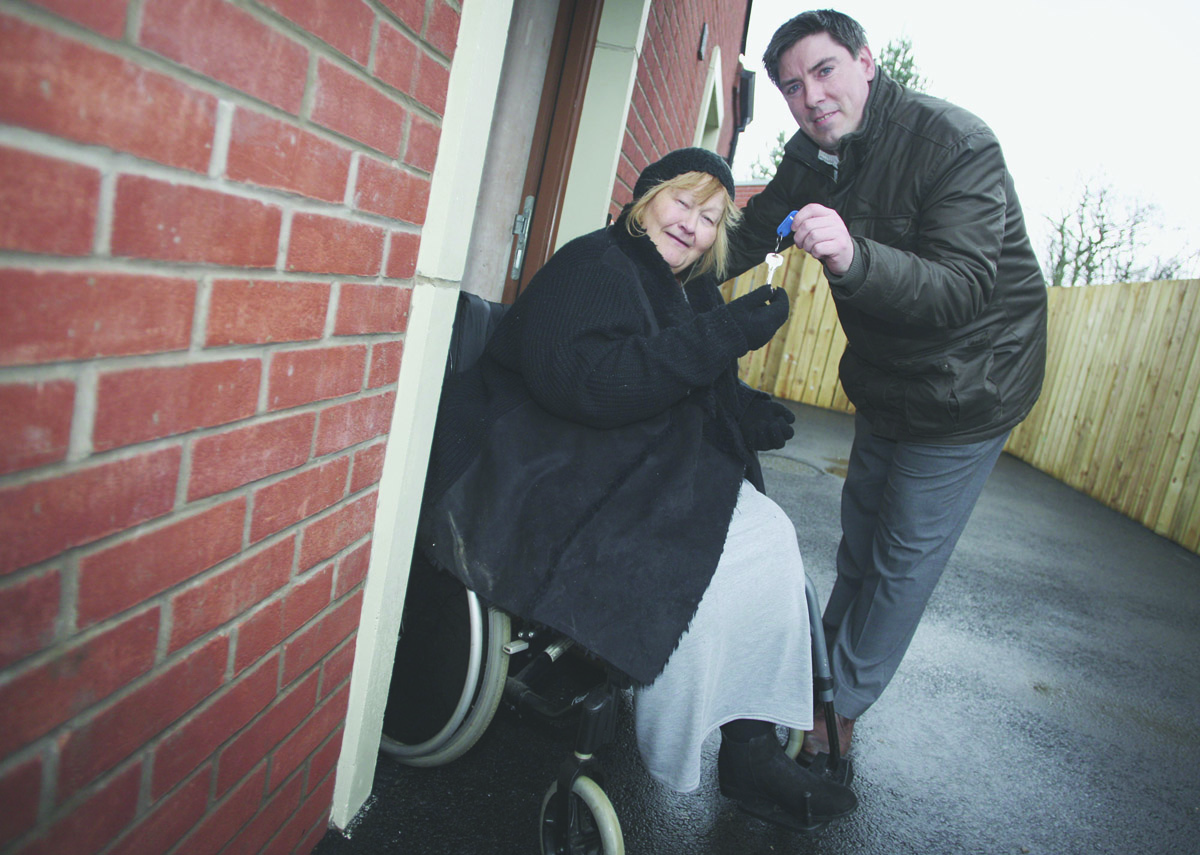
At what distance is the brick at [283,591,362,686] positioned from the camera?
3.95 feet

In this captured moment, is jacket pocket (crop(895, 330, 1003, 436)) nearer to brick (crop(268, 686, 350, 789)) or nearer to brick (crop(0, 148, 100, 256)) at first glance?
brick (crop(268, 686, 350, 789))

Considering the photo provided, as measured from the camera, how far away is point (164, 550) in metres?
0.84

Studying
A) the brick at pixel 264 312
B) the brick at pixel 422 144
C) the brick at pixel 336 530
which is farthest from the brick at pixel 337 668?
the brick at pixel 422 144

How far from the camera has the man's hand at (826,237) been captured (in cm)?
171

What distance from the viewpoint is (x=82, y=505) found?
27.8 inches

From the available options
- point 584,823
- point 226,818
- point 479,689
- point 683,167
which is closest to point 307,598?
point 226,818

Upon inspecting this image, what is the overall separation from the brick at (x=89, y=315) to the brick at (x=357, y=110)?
1.03 feet

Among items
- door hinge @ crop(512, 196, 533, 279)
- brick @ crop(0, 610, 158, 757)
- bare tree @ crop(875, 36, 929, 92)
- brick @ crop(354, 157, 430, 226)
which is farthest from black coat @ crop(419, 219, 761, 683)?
bare tree @ crop(875, 36, 929, 92)

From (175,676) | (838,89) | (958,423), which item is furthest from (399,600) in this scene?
(838,89)

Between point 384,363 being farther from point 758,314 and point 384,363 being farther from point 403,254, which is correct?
point 758,314

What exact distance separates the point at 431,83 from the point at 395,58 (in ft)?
0.37

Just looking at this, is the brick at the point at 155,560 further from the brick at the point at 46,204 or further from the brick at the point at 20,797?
the brick at the point at 46,204

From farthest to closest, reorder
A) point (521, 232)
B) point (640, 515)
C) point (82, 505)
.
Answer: point (521, 232) < point (640, 515) < point (82, 505)

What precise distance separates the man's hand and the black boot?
1.15 m
